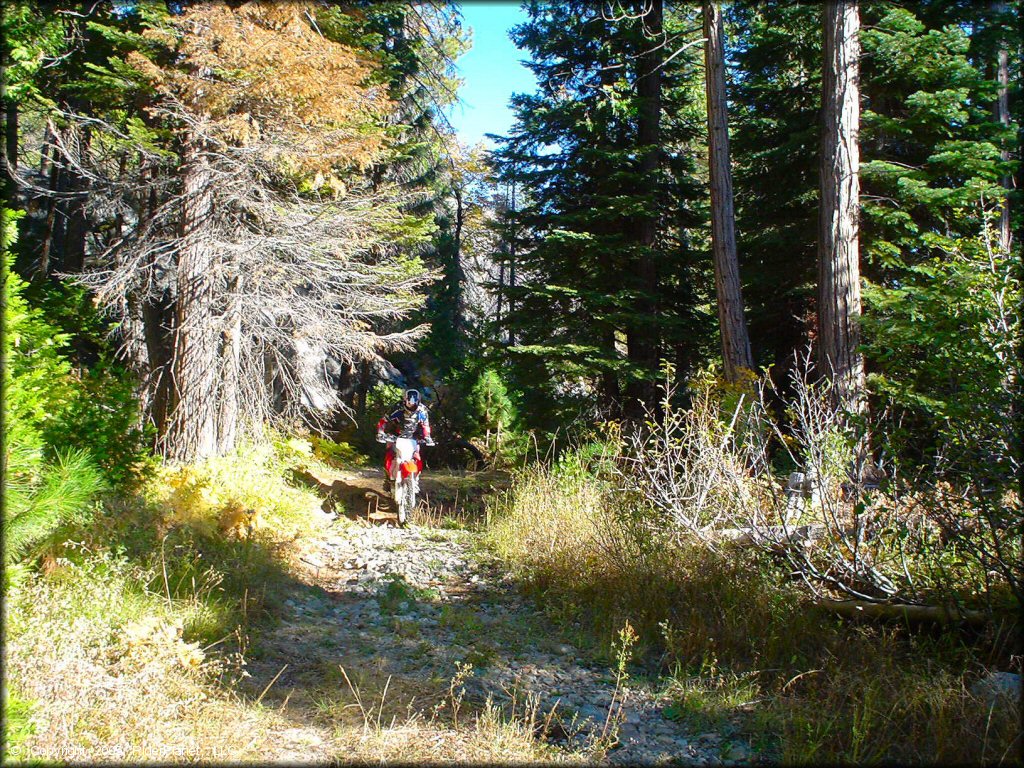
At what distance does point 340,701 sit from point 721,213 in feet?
27.9

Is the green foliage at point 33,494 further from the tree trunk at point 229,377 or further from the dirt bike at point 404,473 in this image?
the dirt bike at point 404,473

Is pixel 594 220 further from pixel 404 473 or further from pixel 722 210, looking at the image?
pixel 404 473

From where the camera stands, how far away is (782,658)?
4512 millimetres

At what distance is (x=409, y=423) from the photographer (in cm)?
981

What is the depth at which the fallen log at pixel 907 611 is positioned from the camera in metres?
4.11

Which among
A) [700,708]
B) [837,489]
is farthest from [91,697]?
[837,489]

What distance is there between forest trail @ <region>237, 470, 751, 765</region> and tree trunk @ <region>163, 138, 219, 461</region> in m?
2.62

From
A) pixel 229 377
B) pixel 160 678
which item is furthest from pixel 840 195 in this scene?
pixel 160 678

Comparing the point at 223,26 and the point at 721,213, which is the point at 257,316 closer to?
the point at 223,26

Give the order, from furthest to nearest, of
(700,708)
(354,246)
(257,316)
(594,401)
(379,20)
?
1. (379,20)
2. (594,401)
3. (354,246)
4. (257,316)
5. (700,708)

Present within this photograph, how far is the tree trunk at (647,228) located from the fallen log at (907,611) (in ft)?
22.1

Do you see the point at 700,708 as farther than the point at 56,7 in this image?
No

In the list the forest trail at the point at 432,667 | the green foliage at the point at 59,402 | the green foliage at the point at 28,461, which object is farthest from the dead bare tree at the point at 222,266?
the green foliage at the point at 28,461

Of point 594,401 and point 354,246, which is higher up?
point 354,246
